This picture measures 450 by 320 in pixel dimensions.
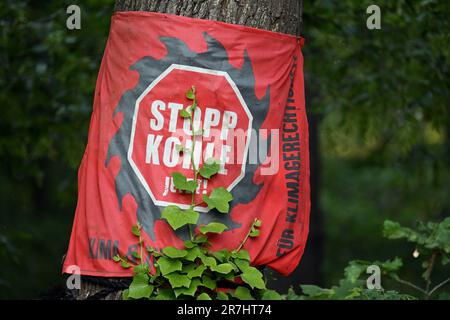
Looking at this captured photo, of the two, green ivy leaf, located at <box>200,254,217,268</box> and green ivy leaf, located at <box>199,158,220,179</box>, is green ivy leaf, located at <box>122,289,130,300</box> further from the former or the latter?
green ivy leaf, located at <box>199,158,220,179</box>

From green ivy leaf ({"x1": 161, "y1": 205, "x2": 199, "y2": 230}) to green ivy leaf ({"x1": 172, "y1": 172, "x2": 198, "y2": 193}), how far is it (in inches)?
3.6

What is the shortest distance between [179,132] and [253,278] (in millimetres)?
729

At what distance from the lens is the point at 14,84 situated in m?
5.58

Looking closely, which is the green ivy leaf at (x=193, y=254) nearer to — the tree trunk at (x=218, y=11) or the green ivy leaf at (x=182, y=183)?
the green ivy leaf at (x=182, y=183)

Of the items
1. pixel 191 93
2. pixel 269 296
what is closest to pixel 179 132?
pixel 191 93

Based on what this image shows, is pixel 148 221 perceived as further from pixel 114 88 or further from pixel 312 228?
pixel 312 228

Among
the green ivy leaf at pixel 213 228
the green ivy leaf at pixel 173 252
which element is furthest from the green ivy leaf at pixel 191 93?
the green ivy leaf at pixel 173 252

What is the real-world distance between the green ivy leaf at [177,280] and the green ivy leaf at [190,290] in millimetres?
26

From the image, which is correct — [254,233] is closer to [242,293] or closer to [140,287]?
[242,293]

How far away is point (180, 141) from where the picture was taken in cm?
315

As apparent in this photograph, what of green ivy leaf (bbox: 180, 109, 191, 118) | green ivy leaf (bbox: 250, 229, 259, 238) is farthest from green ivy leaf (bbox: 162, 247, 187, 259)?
green ivy leaf (bbox: 180, 109, 191, 118)

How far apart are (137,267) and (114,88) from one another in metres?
0.85

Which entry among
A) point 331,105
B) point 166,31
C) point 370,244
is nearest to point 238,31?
point 166,31

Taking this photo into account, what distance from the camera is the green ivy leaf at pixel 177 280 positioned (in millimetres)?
2979
